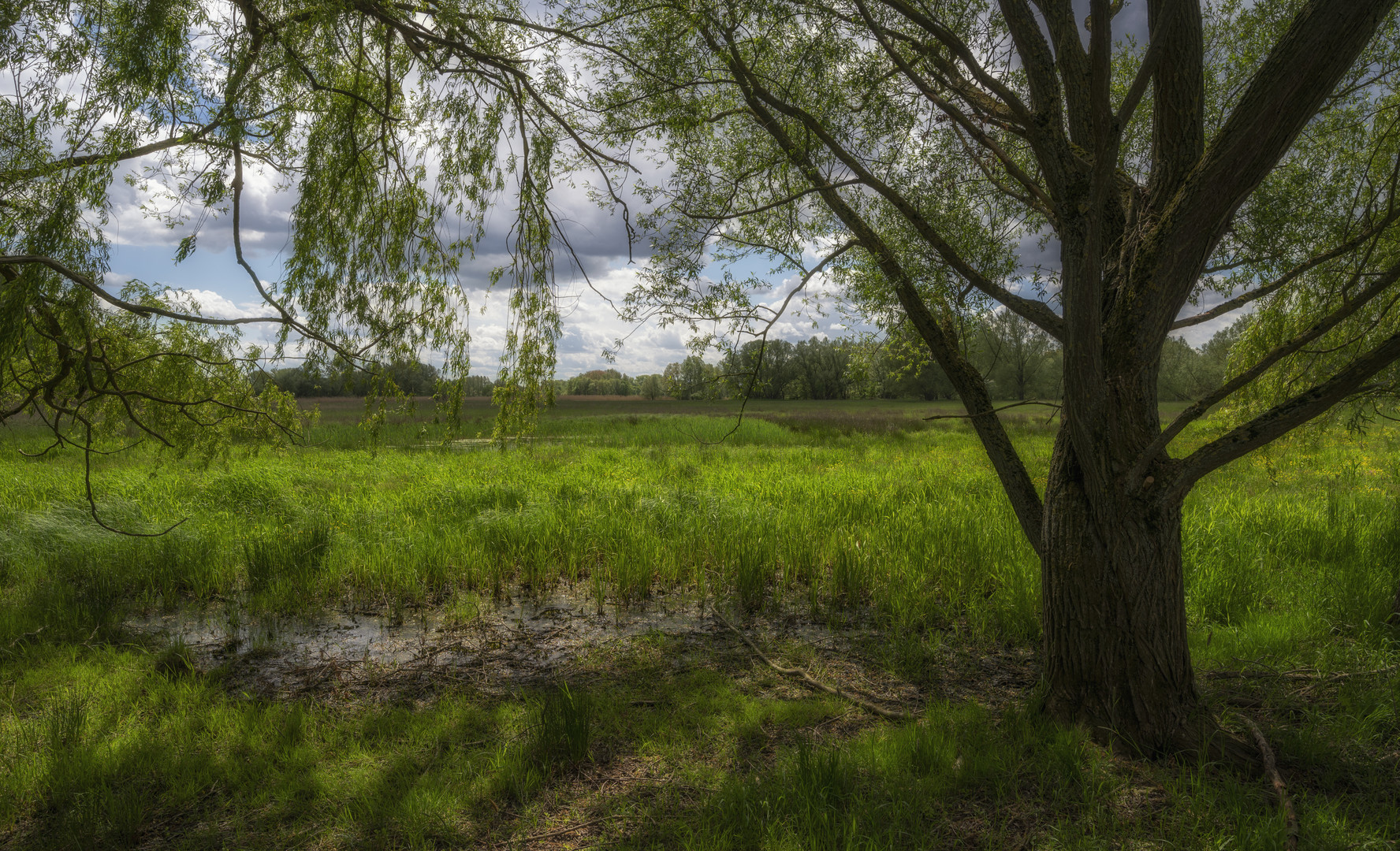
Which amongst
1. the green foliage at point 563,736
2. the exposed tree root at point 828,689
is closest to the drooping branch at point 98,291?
the green foliage at point 563,736

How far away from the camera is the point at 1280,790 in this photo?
9.43 feet

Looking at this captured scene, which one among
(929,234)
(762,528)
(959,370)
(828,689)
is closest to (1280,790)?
(828,689)

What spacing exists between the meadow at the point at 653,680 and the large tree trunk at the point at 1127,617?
22 centimetres

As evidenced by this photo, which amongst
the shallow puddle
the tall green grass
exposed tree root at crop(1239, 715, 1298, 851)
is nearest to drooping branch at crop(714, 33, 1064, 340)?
exposed tree root at crop(1239, 715, 1298, 851)

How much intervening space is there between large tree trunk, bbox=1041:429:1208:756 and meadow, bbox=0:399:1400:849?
22 cm

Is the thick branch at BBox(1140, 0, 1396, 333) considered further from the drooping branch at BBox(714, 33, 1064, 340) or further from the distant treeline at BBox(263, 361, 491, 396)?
the distant treeline at BBox(263, 361, 491, 396)

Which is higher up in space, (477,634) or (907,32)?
(907,32)

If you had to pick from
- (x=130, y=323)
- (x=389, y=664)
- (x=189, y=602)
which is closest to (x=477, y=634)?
(x=389, y=664)

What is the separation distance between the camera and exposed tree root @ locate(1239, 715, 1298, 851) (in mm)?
2623

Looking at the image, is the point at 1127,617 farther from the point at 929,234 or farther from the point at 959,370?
the point at 929,234

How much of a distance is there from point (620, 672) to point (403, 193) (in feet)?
16.1

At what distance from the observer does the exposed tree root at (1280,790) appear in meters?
2.62

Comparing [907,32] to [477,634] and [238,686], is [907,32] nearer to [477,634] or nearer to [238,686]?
[477,634]

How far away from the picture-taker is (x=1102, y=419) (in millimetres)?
3359
